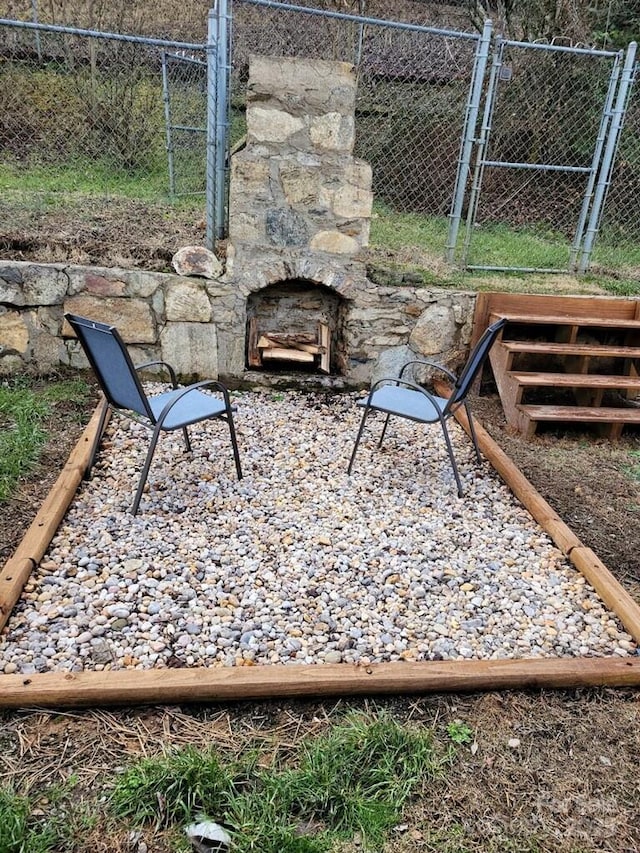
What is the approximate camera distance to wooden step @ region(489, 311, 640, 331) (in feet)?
15.0

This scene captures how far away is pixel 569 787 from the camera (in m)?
1.78

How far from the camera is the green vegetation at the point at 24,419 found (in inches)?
129

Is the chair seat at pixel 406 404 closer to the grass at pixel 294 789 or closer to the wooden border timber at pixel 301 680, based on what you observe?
the wooden border timber at pixel 301 680

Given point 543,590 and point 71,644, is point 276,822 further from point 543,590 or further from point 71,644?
point 543,590

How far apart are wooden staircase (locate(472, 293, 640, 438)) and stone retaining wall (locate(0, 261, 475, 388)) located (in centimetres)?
37

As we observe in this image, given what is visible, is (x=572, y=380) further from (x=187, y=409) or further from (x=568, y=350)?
(x=187, y=409)

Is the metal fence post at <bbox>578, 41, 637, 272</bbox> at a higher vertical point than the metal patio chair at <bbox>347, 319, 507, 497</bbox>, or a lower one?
higher

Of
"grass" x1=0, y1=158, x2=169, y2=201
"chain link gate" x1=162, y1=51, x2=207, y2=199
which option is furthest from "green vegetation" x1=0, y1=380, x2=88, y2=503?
"chain link gate" x1=162, y1=51, x2=207, y2=199

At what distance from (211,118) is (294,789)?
13.8ft

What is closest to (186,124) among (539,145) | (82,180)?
(82,180)

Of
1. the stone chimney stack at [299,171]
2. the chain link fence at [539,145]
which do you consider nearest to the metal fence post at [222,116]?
the stone chimney stack at [299,171]

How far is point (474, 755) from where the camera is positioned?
6.10 feet

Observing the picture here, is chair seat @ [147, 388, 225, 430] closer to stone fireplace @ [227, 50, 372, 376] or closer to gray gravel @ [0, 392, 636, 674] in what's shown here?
gray gravel @ [0, 392, 636, 674]

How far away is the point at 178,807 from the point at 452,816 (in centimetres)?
74
